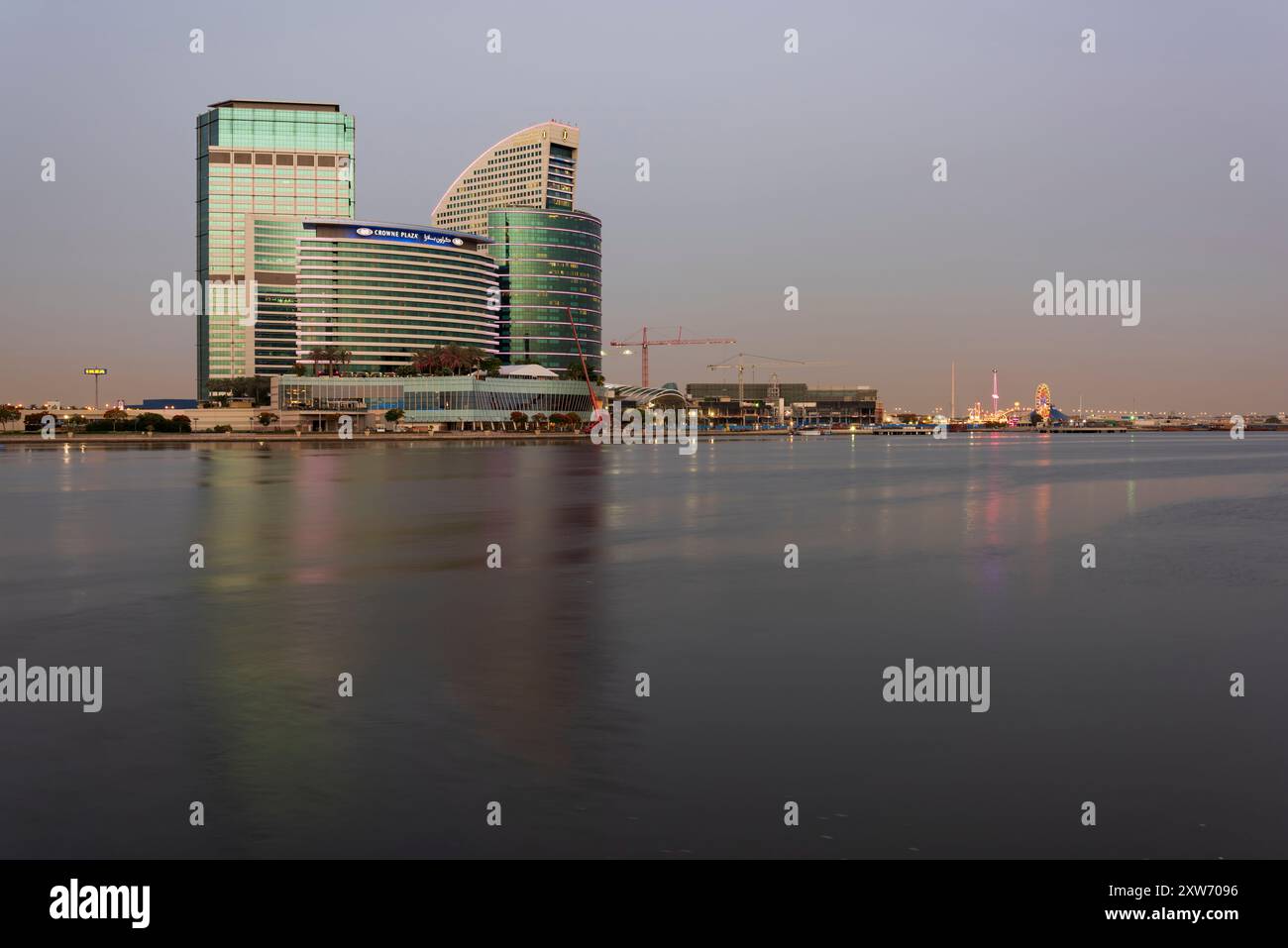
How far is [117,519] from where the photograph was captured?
5334 cm

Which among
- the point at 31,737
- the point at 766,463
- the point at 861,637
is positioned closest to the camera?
the point at 31,737

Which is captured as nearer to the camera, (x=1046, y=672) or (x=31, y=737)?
(x=31, y=737)

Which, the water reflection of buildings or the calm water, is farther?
the water reflection of buildings

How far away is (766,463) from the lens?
130500 millimetres

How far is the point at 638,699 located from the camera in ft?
58.4

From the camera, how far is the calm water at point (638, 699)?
12023 mm

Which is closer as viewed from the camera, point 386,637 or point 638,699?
point 638,699

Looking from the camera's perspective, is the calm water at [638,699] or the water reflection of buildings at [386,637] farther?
the water reflection of buildings at [386,637]

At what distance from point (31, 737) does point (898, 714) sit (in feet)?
Answer: 43.3

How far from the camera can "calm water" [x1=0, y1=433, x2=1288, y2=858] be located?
12023 mm

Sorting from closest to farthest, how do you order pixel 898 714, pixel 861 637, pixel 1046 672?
pixel 898 714 → pixel 1046 672 → pixel 861 637
